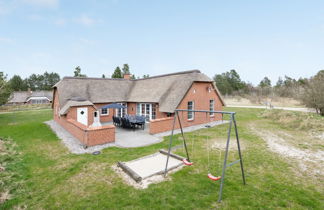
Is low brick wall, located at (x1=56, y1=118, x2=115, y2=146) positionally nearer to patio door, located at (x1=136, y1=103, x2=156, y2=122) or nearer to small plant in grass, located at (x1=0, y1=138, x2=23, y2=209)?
small plant in grass, located at (x1=0, y1=138, x2=23, y2=209)

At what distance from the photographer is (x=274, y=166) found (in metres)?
6.23

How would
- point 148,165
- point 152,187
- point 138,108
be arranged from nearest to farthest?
point 152,187, point 148,165, point 138,108

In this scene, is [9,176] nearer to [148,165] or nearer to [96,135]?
[96,135]

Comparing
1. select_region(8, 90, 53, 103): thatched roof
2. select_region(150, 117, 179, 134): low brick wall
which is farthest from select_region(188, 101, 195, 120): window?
select_region(8, 90, 53, 103): thatched roof

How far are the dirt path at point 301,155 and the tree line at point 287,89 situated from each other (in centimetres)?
1468

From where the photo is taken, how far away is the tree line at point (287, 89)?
61.3 ft

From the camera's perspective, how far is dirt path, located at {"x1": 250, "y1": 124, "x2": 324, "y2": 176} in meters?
6.08

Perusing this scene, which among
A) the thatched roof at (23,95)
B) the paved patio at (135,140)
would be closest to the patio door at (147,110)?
the paved patio at (135,140)

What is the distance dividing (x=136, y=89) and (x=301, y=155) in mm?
16455

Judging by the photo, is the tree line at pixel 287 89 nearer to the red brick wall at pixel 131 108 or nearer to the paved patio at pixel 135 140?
the paved patio at pixel 135 140

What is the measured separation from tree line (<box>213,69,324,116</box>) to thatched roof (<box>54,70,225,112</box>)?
14.9 meters

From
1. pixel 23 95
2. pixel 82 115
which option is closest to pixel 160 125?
pixel 82 115

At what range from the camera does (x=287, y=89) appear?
Result: 155 feet

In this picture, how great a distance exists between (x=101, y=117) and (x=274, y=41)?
23993 mm
